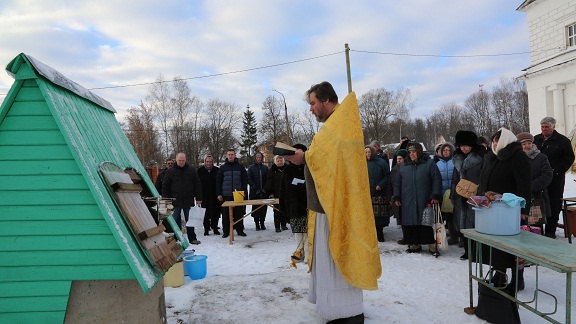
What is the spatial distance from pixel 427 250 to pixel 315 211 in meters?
4.00

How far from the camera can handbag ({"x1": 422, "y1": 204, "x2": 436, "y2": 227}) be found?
605cm

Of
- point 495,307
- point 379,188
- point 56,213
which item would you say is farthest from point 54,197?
point 379,188

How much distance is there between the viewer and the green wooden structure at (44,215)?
7.41 ft

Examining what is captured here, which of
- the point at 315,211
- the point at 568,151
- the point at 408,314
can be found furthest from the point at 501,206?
the point at 568,151

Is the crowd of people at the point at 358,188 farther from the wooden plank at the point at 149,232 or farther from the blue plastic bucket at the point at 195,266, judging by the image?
the blue plastic bucket at the point at 195,266

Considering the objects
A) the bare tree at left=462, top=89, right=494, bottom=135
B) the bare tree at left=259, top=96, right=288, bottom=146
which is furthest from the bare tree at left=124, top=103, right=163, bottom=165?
the bare tree at left=462, top=89, right=494, bottom=135

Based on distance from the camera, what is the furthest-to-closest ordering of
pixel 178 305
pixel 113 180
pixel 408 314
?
pixel 178 305 → pixel 408 314 → pixel 113 180

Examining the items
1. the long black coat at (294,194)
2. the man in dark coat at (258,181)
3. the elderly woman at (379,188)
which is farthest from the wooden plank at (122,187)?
the man in dark coat at (258,181)

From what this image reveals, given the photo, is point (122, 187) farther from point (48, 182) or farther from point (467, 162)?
point (467, 162)

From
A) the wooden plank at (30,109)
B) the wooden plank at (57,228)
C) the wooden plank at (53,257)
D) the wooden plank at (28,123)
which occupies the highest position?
the wooden plank at (30,109)

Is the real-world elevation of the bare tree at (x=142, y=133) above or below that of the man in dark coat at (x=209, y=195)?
above

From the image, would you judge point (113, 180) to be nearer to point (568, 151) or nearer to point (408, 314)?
point (408, 314)

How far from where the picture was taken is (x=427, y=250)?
653 cm

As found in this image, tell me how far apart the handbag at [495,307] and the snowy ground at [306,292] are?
0.10 meters
